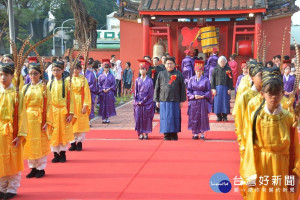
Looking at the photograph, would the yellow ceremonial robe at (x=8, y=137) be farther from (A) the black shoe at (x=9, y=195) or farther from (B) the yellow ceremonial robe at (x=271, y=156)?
(B) the yellow ceremonial robe at (x=271, y=156)

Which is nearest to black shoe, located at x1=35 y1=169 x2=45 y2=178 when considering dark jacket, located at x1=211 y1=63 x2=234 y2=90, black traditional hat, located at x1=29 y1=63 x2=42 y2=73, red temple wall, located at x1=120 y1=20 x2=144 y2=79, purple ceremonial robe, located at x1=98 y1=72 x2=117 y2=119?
black traditional hat, located at x1=29 y1=63 x2=42 y2=73

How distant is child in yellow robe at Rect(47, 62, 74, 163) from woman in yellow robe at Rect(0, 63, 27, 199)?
1.62m

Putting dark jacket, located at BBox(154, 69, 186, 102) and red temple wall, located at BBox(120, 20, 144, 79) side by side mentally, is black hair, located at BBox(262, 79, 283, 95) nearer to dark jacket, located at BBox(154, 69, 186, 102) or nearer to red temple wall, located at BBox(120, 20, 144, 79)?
dark jacket, located at BBox(154, 69, 186, 102)

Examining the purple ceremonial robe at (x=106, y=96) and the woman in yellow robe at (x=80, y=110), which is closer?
the woman in yellow robe at (x=80, y=110)

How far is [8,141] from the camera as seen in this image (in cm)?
497

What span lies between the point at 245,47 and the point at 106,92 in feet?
26.5

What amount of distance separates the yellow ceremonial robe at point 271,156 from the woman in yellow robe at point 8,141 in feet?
8.84

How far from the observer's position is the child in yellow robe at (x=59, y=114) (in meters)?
6.77

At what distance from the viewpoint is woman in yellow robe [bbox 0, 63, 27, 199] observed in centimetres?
492

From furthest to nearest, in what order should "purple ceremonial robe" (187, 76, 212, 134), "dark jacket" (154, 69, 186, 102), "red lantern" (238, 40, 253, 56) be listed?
"red lantern" (238, 40, 253, 56)
"purple ceremonial robe" (187, 76, 212, 134)
"dark jacket" (154, 69, 186, 102)

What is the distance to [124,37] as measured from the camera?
1928cm

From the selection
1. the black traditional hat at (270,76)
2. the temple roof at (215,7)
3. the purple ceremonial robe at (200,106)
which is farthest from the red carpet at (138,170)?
the temple roof at (215,7)

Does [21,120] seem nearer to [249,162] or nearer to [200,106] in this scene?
[249,162]

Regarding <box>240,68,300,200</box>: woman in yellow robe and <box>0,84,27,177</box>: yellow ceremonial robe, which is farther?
<box>0,84,27,177</box>: yellow ceremonial robe
